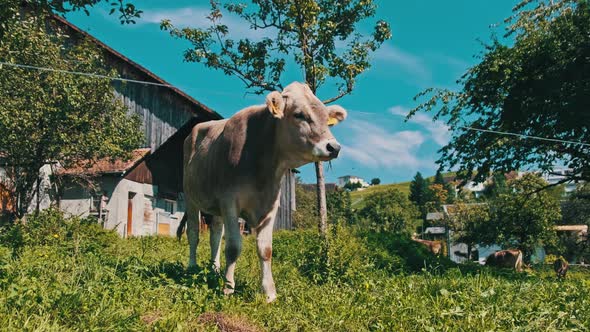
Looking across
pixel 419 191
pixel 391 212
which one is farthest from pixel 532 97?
pixel 419 191

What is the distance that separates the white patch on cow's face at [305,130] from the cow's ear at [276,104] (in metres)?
0.09

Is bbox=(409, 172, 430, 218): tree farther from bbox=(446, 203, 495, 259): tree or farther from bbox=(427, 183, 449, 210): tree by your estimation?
bbox=(446, 203, 495, 259): tree

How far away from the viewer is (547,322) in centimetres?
474

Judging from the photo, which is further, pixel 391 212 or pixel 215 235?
pixel 391 212

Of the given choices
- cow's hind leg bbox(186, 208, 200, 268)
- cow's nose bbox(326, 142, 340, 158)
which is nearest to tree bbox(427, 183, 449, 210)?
cow's hind leg bbox(186, 208, 200, 268)

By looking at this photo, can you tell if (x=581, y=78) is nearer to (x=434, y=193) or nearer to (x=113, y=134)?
(x=113, y=134)

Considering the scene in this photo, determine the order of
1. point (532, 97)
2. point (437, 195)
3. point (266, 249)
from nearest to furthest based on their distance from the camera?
1. point (266, 249)
2. point (532, 97)
3. point (437, 195)

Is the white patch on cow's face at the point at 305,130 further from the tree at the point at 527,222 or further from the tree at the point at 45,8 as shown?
the tree at the point at 527,222

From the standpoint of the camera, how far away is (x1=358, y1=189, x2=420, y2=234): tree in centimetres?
7200

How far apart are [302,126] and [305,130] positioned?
54 mm

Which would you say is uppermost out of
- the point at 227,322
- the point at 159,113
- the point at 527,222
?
the point at 159,113

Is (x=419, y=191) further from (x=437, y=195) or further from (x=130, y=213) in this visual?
(x=130, y=213)

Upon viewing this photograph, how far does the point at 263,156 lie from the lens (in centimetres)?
577

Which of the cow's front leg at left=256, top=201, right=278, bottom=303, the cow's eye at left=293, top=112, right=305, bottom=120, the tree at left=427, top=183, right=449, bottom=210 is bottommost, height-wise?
the cow's front leg at left=256, top=201, right=278, bottom=303
